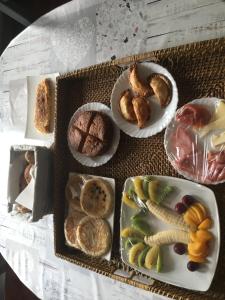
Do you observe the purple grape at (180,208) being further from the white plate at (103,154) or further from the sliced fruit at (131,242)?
the white plate at (103,154)

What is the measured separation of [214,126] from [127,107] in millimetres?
240

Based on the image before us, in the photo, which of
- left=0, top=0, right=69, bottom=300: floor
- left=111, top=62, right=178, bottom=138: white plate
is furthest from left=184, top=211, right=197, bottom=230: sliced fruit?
left=0, top=0, right=69, bottom=300: floor

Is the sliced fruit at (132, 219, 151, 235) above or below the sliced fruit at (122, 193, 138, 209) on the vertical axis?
below

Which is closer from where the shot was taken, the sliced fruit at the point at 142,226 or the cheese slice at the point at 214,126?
the cheese slice at the point at 214,126

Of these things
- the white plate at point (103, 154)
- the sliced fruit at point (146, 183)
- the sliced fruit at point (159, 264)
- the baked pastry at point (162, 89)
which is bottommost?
the sliced fruit at point (159, 264)

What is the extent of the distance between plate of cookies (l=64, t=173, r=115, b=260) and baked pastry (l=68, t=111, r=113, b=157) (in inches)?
3.1

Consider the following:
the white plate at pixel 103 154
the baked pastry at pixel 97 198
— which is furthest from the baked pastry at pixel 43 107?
the baked pastry at pixel 97 198

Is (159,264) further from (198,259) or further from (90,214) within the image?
(90,214)

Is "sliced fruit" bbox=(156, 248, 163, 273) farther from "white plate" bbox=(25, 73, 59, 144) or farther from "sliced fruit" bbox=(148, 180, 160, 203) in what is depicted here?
"white plate" bbox=(25, 73, 59, 144)

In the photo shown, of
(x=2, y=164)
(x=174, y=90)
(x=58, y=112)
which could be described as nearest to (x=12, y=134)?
(x=2, y=164)

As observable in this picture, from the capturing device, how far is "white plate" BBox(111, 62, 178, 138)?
0.84 metres

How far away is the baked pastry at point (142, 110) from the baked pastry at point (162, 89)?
0.13 feet

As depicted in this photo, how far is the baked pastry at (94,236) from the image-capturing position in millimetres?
937

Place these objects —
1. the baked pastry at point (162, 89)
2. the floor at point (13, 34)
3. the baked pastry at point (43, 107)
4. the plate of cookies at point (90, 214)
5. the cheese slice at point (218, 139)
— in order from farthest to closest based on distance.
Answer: the floor at point (13, 34) → the baked pastry at point (43, 107) → the plate of cookies at point (90, 214) → the baked pastry at point (162, 89) → the cheese slice at point (218, 139)
